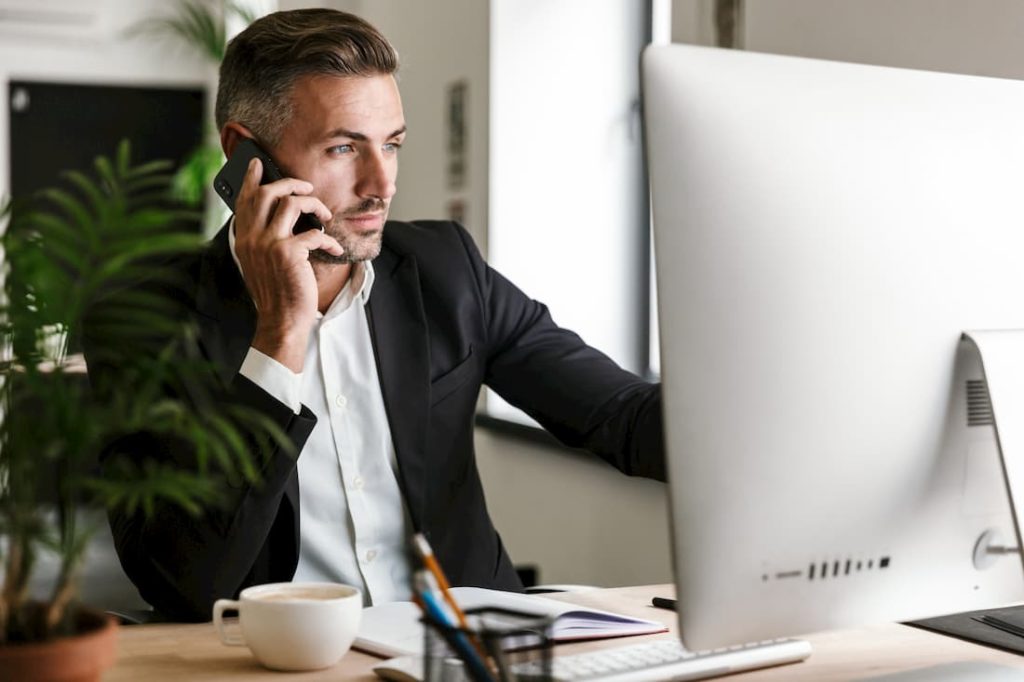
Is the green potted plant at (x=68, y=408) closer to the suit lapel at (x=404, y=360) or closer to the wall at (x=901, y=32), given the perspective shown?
the suit lapel at (x=404, y=360)

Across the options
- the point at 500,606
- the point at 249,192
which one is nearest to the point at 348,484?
the point at 249,192

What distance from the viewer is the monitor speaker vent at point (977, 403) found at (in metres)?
0.97

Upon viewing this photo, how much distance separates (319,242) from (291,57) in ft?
1.01

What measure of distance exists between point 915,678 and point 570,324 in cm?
257

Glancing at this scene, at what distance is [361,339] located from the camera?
69.7 inches

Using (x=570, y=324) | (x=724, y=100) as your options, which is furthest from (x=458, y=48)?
(x=724, y=100)

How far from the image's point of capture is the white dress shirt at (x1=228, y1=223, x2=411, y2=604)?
64.5 inches

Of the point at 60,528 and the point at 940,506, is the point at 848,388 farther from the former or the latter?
the point at 60,528

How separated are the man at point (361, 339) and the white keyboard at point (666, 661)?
0.50 meters

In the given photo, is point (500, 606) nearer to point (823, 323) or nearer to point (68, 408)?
point (823, 323)

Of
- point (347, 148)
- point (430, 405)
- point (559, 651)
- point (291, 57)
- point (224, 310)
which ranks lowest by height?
point (559, 651)

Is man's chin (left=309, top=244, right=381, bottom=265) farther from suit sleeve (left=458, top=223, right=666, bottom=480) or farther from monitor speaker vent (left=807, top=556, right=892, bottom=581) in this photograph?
monitor speaker vent (left=807, top=556, right=892, bottom=581)

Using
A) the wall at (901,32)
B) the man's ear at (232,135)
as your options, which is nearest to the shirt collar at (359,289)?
the man's ear at (232,135)

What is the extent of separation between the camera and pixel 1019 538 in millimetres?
967
